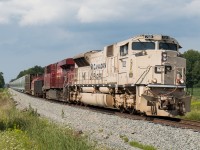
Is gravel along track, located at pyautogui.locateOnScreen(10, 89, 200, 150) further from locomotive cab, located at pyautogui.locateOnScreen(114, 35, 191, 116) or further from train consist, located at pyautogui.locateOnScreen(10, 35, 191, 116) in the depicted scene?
train consist, located at pyautogui.locateOnScreen(10, 35, 191, 116)

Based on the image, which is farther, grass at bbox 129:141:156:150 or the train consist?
the train consist

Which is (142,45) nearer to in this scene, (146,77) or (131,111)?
(146,77)

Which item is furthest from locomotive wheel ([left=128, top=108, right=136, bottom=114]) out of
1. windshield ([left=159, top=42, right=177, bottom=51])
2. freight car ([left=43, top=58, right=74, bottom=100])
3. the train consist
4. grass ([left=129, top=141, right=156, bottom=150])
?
freight car ([left=43, top=58, right=74, bottom=100])

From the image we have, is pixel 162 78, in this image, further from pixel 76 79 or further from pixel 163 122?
pixel 76 79

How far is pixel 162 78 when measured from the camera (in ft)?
52.1

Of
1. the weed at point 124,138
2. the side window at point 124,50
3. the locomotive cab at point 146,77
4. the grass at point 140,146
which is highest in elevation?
the side window at point 124,50

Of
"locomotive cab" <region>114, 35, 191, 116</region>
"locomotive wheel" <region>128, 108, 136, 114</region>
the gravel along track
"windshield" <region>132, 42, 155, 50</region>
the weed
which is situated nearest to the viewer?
the gravel along track

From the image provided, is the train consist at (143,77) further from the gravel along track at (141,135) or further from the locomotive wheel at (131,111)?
the gravel along track at (141,135)

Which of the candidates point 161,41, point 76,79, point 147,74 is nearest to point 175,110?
point 147,74

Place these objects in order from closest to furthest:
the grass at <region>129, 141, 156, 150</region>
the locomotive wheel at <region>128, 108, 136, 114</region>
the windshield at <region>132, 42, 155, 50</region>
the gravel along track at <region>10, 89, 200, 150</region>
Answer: the grass at <region>129, 141, 156, 150</region> → the gravel along track at <region>10, 89, 200, 150</region> → the windshield at <region>132, 42, 155, 50</region> → the locomotive wheel at <region>128, 108, 136, 114</region>

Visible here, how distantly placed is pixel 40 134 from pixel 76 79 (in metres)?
16.3

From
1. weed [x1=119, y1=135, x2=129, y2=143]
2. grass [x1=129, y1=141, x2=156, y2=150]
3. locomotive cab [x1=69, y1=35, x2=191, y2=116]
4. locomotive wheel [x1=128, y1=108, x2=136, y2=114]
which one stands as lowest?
grass [x1=129, y1=141, x2=156, y2=150]

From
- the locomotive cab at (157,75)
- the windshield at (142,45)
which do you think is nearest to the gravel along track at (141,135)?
the locomotive cab at (157,75)

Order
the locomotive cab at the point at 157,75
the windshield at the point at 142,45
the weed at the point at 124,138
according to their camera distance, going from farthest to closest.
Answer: the windshield at the point at 142,45 < the locomotive cab at the point at 157,75 < the weed at the point at 124,138
